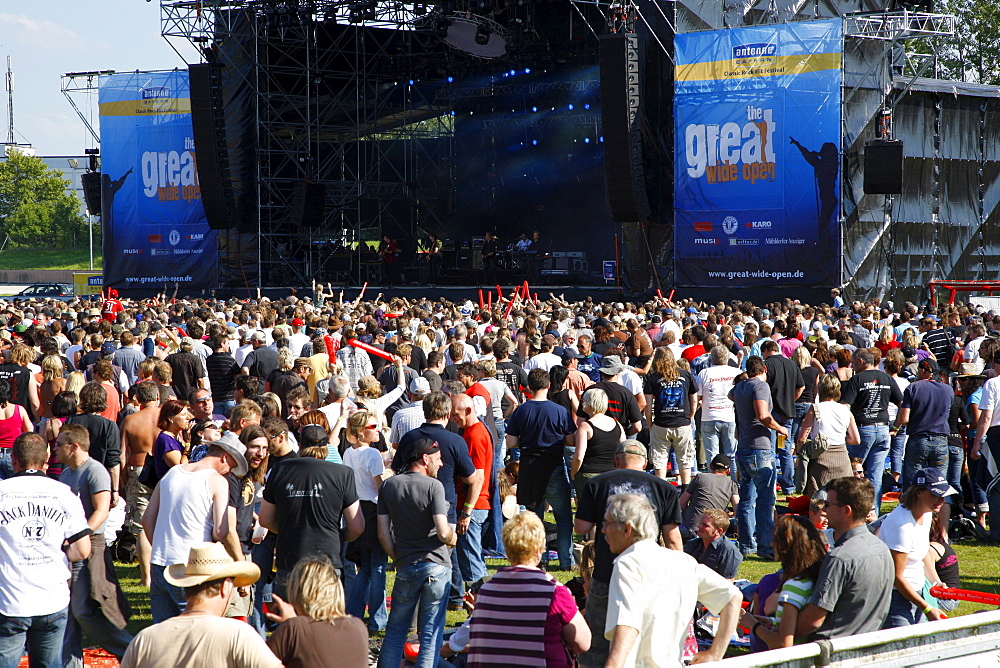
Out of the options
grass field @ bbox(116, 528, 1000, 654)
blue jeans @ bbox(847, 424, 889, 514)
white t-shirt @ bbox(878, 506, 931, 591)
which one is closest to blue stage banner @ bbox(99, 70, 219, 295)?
grass field @ bbox(116, 528, 1000, 654)

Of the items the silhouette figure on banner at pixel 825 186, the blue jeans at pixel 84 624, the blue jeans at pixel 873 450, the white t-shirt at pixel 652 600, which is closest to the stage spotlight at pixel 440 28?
the silhouette figure on banner at pixel 825 186

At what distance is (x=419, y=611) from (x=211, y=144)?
832 inches

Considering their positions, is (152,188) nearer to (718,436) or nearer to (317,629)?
(718,436)

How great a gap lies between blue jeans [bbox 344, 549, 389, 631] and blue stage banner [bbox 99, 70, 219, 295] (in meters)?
21.5

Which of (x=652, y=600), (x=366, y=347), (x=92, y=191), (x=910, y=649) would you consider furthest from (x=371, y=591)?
(x=92, y=191)

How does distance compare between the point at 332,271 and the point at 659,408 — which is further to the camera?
the point at 332,271

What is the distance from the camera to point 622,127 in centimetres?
2038

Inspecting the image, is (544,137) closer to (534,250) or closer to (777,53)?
(534,250)

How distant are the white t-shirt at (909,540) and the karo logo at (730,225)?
1604 centimetres

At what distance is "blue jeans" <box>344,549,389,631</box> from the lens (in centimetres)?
555

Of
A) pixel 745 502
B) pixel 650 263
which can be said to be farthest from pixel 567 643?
pixel 650 263

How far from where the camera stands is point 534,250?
25.2 metres

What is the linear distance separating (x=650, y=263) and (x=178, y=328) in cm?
1215

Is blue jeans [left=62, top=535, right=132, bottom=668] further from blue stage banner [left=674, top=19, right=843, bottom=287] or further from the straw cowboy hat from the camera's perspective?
blue stage banner [left=674, top=19, right=843, bottom=287]
